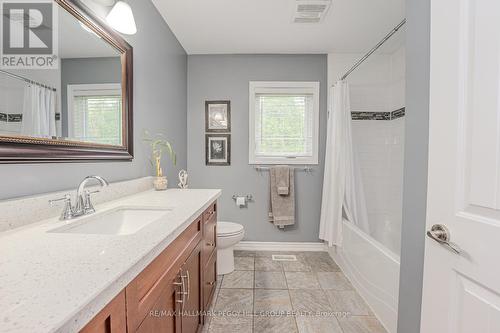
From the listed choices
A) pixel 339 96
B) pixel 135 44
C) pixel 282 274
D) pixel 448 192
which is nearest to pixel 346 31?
pixel 339 96

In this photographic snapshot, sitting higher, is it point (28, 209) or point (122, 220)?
point (28, 209)

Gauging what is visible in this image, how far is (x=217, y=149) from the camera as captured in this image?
2.88 meters

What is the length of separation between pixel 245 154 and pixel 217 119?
1.79 ft

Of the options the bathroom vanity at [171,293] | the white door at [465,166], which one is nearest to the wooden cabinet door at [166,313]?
the bathroom vanity at [171,293]

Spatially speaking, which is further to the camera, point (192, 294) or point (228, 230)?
point (228, 230)

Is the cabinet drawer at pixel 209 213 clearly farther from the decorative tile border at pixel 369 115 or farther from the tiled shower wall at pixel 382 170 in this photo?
the decorative tile border at pixel 369 115

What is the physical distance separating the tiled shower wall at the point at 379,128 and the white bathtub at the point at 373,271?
435 mm

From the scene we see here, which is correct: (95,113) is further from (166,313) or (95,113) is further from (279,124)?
(279,124)

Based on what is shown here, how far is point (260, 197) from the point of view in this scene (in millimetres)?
2865

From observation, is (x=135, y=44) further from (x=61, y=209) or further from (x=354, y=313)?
(x=354, y=313)

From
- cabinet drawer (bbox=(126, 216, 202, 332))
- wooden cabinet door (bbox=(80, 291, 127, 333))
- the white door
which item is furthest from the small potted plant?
the white door

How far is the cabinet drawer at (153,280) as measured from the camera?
2.11ft

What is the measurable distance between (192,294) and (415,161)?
1230mm

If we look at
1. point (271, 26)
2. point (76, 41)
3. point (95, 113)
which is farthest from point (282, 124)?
point (76, 41)
